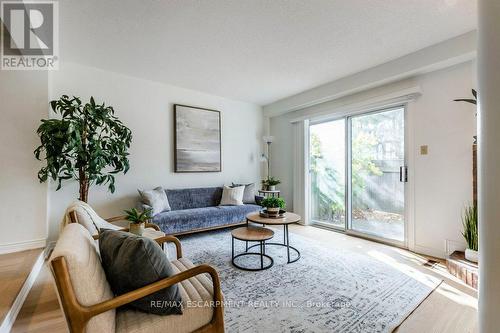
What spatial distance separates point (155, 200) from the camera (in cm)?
351

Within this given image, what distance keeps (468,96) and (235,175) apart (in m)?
3.86

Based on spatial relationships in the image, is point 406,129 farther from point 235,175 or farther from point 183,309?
point 183,309

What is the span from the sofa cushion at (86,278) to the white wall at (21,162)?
2596mm

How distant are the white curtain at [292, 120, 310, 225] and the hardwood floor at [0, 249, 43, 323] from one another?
405cm

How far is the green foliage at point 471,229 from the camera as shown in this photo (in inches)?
95.5

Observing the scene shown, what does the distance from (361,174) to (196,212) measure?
2.81 metres

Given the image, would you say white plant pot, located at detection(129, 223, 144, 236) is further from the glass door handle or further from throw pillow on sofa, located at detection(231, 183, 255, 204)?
the glass door handle

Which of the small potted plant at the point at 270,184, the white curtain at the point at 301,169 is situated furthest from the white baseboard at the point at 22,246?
the white curtain at the point at 301,169

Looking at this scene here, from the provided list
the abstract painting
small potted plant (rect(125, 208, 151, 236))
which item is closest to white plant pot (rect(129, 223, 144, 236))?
small potted plant (rect(125, 208, 151, 236))

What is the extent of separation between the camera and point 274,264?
8.75 ft

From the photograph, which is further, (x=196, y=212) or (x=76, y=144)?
(x=196, y=212)

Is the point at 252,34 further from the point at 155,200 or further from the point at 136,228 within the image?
the point at 155,200

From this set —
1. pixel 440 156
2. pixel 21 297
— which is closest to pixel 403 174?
pixel 440 156

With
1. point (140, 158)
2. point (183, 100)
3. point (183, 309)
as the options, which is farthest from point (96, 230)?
point (183, 100)
